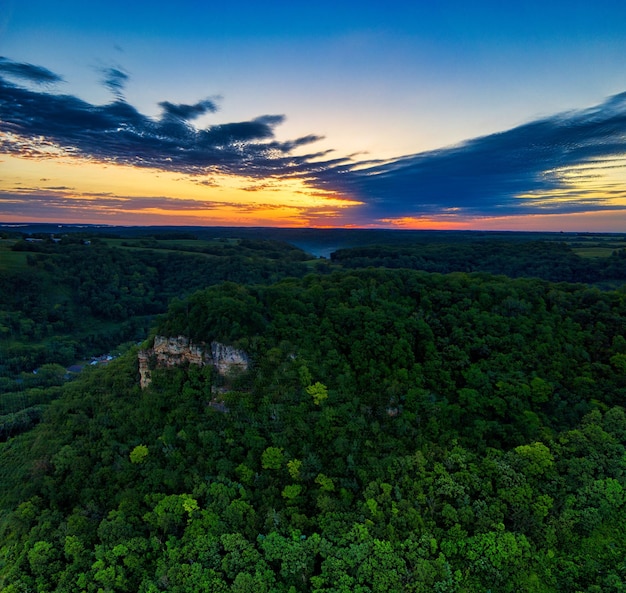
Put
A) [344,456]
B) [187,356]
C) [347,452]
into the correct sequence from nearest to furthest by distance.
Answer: [344,456] → [347,452] → [187,356]

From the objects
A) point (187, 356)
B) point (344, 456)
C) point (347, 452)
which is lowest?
point (344, 456)

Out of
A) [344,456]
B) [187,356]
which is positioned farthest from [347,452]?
[187,356]

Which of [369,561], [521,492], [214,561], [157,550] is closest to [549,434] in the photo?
[521,492]

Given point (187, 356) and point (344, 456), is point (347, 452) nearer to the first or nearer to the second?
point (344, 456)

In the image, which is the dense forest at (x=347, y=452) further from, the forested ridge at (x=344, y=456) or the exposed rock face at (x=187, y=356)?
the exposed rock face at (x=187, y=356)

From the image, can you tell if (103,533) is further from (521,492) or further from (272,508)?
(521,492)

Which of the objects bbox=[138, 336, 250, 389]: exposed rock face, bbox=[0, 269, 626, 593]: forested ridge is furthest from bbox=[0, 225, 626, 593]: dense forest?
bbox=[138, 336, 250, 389]: exposed rock face

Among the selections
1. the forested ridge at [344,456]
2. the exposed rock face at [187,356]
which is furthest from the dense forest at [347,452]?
the exposed rock face at [187,356]

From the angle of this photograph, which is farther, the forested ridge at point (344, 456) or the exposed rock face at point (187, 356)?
the exposed rock face at point (187, 356)
